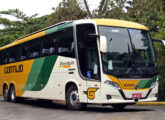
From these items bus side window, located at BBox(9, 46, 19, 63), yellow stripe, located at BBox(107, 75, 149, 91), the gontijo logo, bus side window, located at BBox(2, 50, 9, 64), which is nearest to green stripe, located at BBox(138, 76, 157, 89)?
yellow stripe, located at BBox(107, 75, 149, 91)

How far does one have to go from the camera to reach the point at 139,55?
1368 cm

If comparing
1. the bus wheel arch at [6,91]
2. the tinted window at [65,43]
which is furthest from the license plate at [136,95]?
the bus wheel arch at [6,91]

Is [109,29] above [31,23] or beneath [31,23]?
beneath

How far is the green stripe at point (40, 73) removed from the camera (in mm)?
16219

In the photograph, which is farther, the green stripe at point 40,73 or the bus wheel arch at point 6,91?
the bus wheel arch at point 6,91

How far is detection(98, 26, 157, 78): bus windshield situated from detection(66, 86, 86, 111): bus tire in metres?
1.84

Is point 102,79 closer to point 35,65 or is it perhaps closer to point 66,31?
point 66,31

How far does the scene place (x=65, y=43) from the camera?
14883 mm

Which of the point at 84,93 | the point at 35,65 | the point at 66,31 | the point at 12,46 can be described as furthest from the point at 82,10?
the point at 84,93

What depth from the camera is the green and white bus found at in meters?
13.1

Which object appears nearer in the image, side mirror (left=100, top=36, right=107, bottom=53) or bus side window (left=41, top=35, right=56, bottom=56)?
side mirror (left=100, top=36, right=107, bottom=53)

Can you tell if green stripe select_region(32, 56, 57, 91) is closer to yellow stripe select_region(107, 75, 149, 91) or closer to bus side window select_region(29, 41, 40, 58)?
bus side window select_region(29, 41, 40, 58)

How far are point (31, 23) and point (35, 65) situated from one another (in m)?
24.1

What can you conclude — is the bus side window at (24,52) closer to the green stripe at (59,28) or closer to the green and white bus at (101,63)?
the green stripe at (59,28)
